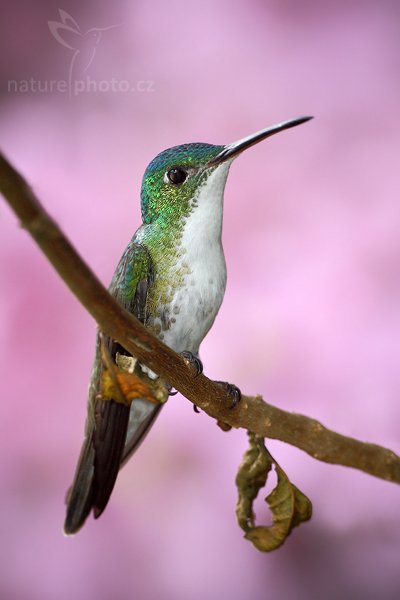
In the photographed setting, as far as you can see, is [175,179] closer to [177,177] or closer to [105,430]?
[177,177]

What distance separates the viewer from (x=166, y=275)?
49cm

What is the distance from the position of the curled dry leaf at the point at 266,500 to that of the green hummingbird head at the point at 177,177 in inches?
6.8

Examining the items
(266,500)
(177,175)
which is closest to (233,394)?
(266,500)

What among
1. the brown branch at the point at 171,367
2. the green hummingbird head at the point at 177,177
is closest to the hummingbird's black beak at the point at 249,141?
the green hummingbird head at the point at 177,177

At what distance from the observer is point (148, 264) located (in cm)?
49

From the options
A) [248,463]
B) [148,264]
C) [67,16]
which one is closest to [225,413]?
[248,463]

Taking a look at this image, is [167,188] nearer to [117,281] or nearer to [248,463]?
[117,281]

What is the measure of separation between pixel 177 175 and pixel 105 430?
178mm

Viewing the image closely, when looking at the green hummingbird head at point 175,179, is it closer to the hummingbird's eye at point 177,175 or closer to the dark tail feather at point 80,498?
the hummingbird's eye at point 177,175

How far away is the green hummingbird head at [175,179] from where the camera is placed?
47 centimetres

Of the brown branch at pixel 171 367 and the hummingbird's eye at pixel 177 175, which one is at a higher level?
the hummingbird's eye at pixel 177 175

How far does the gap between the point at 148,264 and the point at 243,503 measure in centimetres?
18

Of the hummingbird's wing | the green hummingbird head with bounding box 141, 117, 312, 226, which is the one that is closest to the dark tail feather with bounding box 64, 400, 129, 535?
the hummingbird's wing

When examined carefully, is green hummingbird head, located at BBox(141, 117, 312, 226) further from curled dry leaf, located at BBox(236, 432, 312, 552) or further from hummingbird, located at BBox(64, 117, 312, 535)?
curled dry leaf, located at BBox(236, 432, 312, 552)
